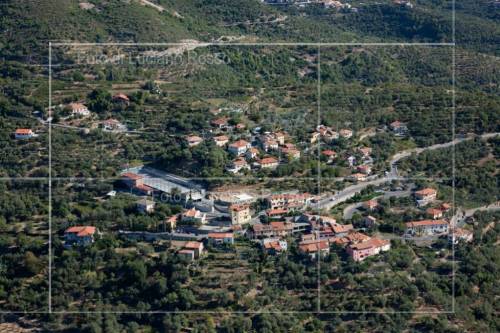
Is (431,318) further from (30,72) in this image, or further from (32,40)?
(32,40)

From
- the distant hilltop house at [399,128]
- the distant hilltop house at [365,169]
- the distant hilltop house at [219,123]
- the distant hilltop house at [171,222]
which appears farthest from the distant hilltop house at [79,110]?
the distant hilltop house at [399,128]

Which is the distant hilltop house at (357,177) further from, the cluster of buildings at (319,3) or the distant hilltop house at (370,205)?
the cluster of buildings at (319,3)

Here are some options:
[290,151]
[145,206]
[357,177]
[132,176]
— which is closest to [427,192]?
[357,177]

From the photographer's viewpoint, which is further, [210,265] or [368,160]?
[368,160]

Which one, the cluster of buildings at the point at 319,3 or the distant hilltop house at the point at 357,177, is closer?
the distant hilltop house at the point at 357,177

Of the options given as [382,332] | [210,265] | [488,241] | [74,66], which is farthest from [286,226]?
[74,66]

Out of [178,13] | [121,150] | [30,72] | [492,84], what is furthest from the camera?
[178,13]

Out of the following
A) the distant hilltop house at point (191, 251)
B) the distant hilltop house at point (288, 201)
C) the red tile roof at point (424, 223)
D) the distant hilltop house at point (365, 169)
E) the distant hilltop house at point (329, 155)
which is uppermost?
the distant hilltop house at point (329, 155)
